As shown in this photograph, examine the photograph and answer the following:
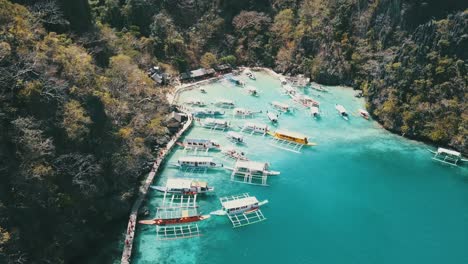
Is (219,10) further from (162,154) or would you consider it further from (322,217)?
(322,217)

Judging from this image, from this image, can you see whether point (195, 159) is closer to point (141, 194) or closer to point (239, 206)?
point (141, 194)

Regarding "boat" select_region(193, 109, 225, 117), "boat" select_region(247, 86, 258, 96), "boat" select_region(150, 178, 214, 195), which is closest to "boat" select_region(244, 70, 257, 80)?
"boat" select_region(247, 86, 258, 96)

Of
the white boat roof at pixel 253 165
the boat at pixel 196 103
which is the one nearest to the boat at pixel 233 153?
the white boat roof at pixel 253 165

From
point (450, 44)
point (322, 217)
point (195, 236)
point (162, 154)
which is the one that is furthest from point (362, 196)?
point (450, 44)

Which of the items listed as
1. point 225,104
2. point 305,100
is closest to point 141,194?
point 225,104

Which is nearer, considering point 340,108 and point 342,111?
point 342,111

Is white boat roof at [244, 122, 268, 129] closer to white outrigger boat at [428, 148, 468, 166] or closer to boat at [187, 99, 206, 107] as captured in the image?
boat at [187, 99, 206, 107]
